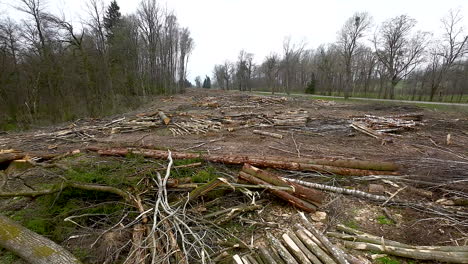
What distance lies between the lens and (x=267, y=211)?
3410mm

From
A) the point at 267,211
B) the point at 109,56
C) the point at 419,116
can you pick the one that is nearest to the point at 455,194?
the point at 267,211

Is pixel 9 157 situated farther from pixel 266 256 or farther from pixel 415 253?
pixel 415 253

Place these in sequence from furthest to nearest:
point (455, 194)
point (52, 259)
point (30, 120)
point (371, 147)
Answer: point (30, 120) < point (371, 147) < point (455, 194) < point (52, 259)

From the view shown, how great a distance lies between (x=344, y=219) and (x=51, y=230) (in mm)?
4673

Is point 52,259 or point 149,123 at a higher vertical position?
point 149,123

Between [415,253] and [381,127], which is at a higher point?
[381,127]

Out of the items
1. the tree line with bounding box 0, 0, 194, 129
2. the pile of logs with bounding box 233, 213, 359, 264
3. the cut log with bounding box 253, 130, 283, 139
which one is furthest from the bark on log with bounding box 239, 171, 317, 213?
the tree line with bounding box 0, 0, 194, 129

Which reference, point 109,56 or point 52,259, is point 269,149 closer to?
point 52,259

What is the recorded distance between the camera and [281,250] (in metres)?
2.44

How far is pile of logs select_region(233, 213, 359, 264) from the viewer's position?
2.28m

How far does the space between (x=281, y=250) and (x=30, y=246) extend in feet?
10.7

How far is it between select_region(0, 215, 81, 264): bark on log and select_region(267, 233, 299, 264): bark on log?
2386 millimetres

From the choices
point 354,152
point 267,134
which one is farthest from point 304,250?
point 267,134

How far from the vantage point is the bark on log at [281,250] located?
7.53 feet
